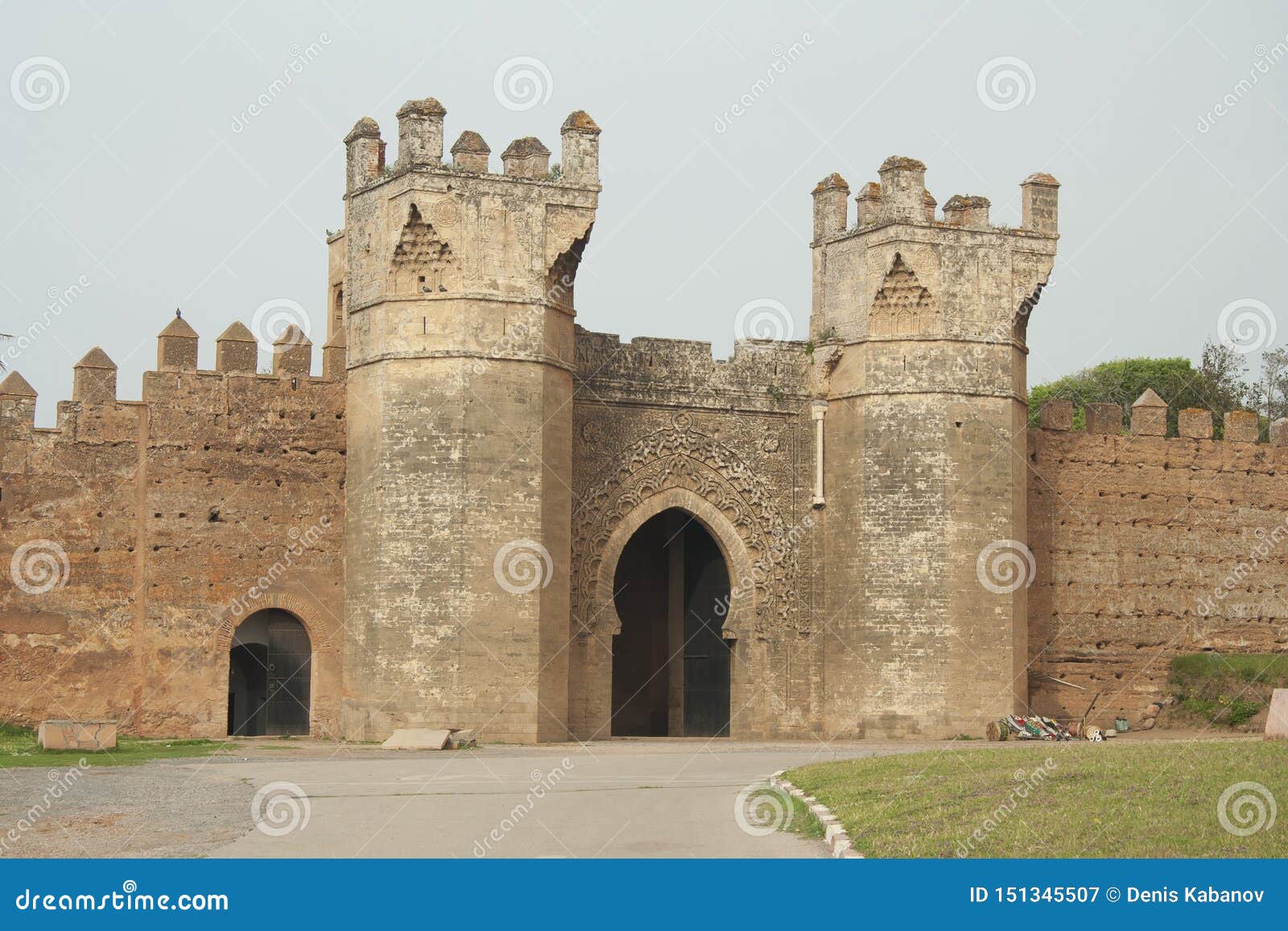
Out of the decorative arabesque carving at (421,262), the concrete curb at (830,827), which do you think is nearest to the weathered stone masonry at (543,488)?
the decorative arabesque carving at (421,262)

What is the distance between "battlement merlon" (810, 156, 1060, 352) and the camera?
27.2 meters

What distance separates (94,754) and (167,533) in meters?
4.66

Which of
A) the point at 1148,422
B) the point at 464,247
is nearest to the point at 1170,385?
the point at 1148,422

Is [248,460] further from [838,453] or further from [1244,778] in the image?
A: [1244,778]

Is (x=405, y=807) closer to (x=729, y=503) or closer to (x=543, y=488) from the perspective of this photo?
(x=543, y=488)

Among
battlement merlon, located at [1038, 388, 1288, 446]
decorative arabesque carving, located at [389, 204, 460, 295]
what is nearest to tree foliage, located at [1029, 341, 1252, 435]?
battlement merlon, located at [1038, 388, 1288, 446]

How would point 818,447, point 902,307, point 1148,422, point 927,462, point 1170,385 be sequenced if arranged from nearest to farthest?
point 927,462
point 902,307
point 818,447
point 1148,422
point 1170,385

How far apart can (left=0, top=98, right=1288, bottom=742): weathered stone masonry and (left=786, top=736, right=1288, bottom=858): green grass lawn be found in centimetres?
828

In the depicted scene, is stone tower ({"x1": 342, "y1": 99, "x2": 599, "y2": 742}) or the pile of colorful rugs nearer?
stone tower ({"x1": 342, "y1": 99, "x2": 599, "y2": 742})

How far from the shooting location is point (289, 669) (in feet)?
83.8

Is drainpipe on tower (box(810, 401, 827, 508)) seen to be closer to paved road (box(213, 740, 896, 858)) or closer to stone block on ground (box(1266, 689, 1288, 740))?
paved road (box(213, 740, 896, 858))

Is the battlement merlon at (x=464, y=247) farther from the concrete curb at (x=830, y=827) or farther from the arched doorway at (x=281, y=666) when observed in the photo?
the concrete curb at (x=830, y=827)

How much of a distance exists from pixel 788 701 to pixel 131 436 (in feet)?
33.0
